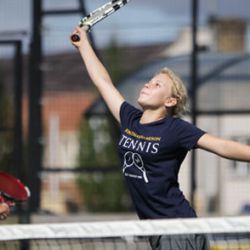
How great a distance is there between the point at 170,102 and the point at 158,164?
1.07 feet

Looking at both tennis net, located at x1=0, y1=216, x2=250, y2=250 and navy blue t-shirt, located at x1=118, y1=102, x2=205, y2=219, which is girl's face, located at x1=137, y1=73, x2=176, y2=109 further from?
tennis net, located at x1=0, y1=216, x2=250, y2=250

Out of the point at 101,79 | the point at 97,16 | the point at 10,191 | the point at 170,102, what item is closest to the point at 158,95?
the point at 170,102

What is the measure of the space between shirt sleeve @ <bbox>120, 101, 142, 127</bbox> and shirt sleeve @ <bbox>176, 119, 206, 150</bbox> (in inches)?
12.8

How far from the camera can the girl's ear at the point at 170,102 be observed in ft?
16.7

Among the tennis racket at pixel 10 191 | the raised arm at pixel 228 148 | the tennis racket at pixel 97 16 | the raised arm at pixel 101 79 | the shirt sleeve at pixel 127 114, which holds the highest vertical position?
the tennis racket at pixel 97 16

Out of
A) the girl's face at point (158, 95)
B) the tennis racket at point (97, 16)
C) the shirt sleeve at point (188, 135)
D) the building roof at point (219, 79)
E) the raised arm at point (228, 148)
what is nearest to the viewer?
the raised arm at point (228, 148)

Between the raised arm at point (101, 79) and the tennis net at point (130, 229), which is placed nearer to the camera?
the tennis net at point (130, 229)

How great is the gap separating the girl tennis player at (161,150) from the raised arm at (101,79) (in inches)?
9.4

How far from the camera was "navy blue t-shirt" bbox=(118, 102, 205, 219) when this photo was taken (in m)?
4.94

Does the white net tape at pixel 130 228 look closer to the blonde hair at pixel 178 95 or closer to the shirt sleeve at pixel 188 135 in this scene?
the shirt sleeve at pixel 188 135

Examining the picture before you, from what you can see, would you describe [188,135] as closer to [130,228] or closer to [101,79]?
[130,228]

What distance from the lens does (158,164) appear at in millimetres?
4965

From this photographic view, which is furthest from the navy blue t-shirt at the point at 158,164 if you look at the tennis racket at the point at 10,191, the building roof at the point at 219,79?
the building roof at the point at 219,79

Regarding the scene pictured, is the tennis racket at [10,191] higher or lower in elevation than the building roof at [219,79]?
lower
